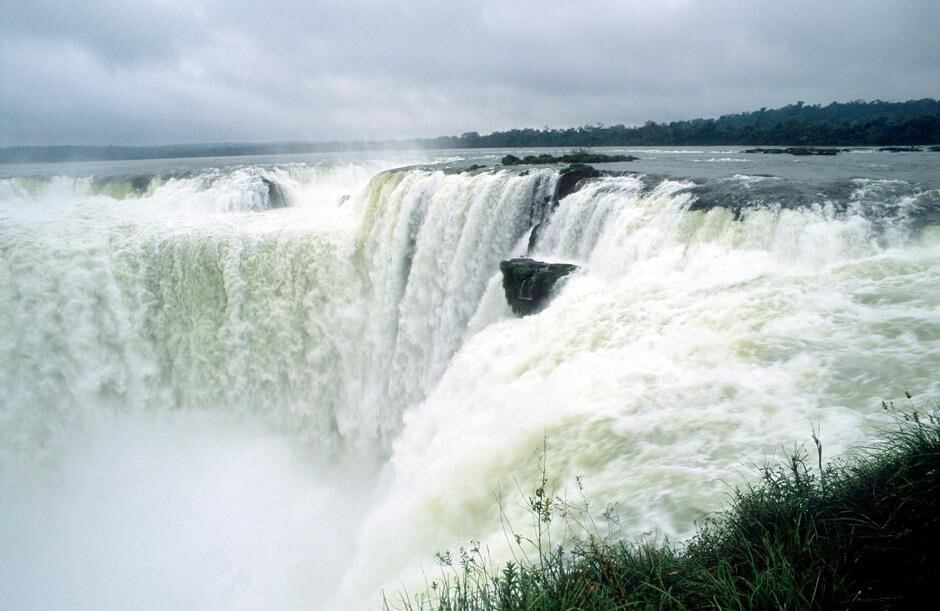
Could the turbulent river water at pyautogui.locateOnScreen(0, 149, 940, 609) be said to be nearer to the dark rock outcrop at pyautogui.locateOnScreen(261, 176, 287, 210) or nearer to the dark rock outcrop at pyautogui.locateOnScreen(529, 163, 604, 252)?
the dark rock outcrop at pyautogui.locateOnScreen(529, 163, 604, 252)

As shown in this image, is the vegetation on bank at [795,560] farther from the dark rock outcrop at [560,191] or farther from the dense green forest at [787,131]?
the dense green forest at [787,131]

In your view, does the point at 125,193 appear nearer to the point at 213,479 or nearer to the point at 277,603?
the point at 213,479

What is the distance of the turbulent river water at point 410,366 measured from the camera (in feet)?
16.1

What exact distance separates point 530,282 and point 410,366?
5164 mm

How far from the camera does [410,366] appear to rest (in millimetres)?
14078

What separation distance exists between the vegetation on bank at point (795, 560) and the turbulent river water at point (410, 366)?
2.28 feet

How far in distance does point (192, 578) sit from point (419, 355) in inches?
257

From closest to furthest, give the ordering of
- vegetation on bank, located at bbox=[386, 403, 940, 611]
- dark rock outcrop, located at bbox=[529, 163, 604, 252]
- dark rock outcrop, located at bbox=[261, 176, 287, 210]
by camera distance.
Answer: vegetation on bank, located at bbox=[386, 403, 940, 611], dark rock outcrop, located at bbox=[529, 163, 604, 252], dark rock outcrop, located at bbox=[261, 176, 287, 210]

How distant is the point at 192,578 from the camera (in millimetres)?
10461

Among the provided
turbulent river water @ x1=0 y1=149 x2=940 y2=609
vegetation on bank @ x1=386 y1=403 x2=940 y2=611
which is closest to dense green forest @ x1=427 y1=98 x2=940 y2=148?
turbulent river water @ x1=0 y1=149 x2=940 y2=609

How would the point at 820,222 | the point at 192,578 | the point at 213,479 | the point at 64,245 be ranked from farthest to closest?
the point at 64,245 < the point at 213,479 < the point at 192,578 < the point at 820,222

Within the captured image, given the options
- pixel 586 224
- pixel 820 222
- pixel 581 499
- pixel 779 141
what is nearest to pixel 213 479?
pixel 586 224

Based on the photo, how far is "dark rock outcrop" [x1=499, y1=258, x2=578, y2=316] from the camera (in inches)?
386

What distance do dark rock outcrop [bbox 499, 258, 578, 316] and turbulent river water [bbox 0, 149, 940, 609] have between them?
27 cm
